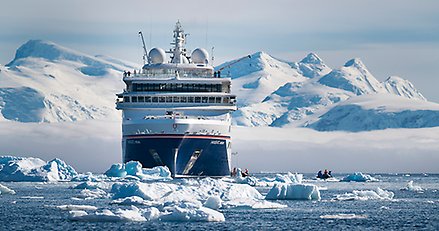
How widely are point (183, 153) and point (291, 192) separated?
29347mm

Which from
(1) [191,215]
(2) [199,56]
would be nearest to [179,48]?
(2) [199,56]

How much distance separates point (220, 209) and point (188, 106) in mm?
44356

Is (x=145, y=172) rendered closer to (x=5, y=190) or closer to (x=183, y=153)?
(x=183, y=153)

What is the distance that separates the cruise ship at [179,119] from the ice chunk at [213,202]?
4029cm

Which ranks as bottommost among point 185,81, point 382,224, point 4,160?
point 382,224

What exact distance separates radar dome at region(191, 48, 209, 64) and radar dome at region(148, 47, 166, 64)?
3.89m

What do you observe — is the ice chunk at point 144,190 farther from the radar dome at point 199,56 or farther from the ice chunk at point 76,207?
the radar dome at point 199,56

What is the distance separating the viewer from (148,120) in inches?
4304

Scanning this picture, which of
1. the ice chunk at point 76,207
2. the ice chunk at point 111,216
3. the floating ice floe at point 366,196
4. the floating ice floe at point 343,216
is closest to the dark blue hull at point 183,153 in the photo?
the floating ice floe at point 366,196

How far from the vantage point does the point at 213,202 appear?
65500 millimetres

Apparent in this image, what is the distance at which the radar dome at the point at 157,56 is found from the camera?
12519cm

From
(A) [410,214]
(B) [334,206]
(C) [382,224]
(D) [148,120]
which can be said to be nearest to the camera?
(C) [382,224]

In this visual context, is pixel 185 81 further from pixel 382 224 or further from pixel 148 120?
pixel 382 224

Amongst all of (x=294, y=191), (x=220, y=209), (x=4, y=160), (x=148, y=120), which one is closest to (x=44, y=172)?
(x=4, y=160)
